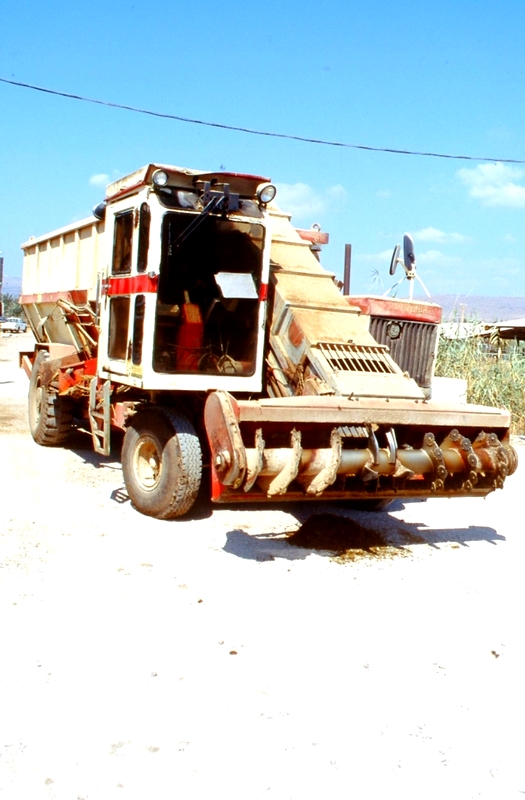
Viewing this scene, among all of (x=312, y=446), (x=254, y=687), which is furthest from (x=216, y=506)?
(x=254, y=687)

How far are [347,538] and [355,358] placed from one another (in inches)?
55.9

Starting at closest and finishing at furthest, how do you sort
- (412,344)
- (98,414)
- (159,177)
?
1. (159,177)
2. (98,414)
3. (412,344)

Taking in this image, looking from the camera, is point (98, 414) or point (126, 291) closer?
point (126, 291)

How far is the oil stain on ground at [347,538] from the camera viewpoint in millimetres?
5973

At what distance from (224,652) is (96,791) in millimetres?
1277

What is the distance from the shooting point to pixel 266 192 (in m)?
6.62

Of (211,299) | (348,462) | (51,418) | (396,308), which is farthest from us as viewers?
(51,418)

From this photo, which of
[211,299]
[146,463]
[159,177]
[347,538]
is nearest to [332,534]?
[347,538]

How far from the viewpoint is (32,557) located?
17.8 ft

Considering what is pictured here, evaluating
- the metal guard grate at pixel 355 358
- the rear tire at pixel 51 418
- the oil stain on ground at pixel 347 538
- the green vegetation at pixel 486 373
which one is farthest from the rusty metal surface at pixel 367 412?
the green vegetation at pixel 486 373

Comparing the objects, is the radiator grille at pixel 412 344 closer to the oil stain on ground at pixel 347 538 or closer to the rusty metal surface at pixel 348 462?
the oil stain on ground at pixel 347 538

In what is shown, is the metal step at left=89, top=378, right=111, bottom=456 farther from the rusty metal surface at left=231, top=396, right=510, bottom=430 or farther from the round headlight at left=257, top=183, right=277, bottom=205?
the rusty metal surface at left=231, top=396, right=510, bottom=430

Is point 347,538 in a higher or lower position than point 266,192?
lower

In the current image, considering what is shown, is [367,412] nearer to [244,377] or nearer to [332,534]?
[332,534]
